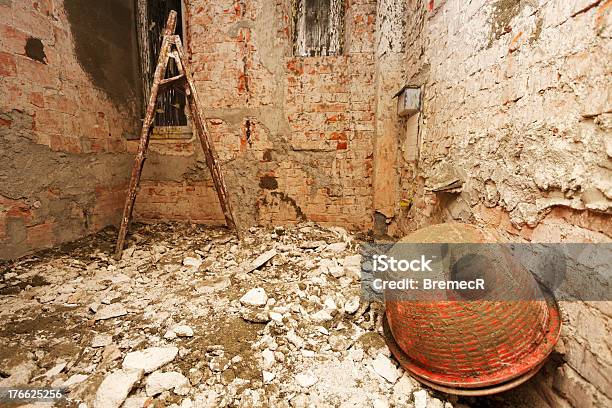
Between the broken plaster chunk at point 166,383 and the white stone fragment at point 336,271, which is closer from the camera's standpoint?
the broken plaster chunk at point 166,383

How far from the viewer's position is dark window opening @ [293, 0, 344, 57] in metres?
2.99

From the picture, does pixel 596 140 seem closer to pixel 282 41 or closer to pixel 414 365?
pixel 414 365

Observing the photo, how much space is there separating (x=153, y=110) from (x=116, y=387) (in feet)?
6.80

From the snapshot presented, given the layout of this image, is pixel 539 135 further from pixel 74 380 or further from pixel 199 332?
pixel 74 380

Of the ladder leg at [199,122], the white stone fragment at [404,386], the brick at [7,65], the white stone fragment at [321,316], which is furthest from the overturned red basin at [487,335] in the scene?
the brick at [7,65]

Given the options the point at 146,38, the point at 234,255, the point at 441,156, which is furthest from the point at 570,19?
the point at 146,38

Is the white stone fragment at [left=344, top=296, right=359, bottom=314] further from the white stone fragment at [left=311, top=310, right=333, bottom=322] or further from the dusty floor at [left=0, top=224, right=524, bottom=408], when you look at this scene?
the white stone fragment at [left=311, top=310, right=333, bottom=322]

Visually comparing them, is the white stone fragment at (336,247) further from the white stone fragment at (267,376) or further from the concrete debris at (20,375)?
the concrete debris at (20,375)

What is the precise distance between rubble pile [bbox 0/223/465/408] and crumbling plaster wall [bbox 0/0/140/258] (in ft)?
1.16

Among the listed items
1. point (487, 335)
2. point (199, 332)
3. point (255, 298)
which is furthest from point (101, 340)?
point (487, 335)

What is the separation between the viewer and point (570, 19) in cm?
102

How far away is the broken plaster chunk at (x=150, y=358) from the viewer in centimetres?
120

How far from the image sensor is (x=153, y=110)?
2.32 metres

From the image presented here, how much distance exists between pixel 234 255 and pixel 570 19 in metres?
2.49
